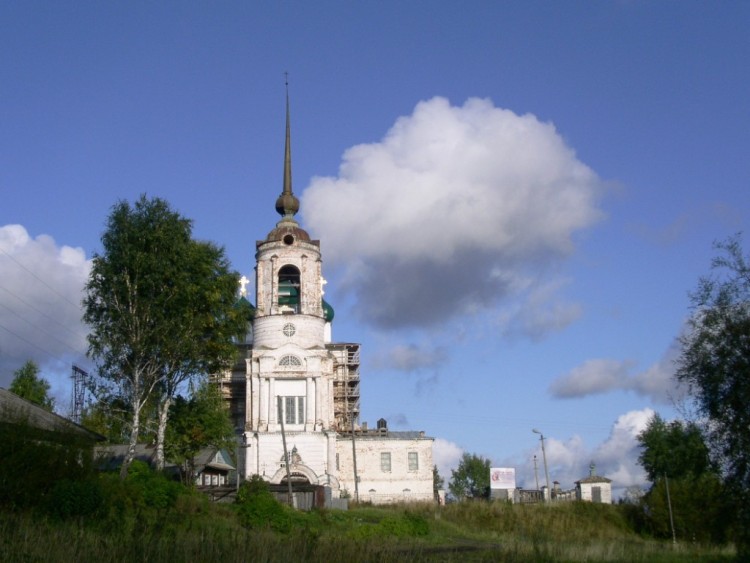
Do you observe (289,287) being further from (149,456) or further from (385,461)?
(149,456)

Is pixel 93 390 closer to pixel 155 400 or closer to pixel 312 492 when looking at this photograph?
pixel 155 400

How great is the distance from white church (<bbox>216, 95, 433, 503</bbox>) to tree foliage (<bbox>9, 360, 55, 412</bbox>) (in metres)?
12.0

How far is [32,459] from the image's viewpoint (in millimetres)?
29016

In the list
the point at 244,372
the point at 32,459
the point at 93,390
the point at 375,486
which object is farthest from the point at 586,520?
the point at 32,459

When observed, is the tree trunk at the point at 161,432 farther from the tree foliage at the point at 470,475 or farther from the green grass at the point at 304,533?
the tree foliage at the point at 470,475

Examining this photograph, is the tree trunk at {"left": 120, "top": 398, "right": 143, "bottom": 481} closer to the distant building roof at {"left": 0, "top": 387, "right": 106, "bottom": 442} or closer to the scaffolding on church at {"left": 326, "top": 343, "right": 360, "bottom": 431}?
the distant building roof at {"left": 0, "top": 387, "right": 106, "bottom": 442}

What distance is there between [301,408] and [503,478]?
1608cm

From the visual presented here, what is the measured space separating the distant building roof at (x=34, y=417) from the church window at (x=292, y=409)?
60.1 ft

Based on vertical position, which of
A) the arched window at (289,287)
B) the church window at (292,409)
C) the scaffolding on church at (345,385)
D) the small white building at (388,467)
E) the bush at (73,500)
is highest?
the arched window at (289,287)

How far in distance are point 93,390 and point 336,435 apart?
20.2 meters

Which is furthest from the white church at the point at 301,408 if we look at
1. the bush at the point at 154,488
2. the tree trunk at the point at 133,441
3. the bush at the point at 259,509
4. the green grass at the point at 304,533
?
the bush at the point at 154,488

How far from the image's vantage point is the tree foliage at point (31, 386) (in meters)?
61.7

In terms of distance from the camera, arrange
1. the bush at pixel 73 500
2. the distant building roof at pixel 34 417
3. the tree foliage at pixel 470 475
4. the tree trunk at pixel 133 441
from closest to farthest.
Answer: the bush at pixel 73 500 < the distant building roof at pixel 34 417 < the tree trunk at pixel 133 441 < the tree foliage at pixel 470 475

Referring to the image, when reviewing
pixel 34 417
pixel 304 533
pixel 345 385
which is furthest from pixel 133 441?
pixel 345 385
